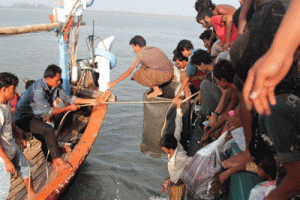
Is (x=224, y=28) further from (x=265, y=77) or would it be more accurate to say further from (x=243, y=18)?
(x=265, y=77)

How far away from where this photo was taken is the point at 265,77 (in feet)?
2.91

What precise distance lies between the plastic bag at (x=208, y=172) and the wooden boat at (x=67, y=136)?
185 centimetres

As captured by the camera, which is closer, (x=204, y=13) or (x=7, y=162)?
(x=7, y=162)

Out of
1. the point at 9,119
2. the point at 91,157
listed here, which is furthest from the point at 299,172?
the point at 91,157

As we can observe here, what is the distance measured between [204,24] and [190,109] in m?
1.76

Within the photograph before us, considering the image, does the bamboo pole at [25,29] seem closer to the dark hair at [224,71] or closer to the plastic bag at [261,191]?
the dark hair at [224,71]

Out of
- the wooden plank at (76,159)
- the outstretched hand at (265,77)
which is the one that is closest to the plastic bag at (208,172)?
the outstretched hand at (265,77)

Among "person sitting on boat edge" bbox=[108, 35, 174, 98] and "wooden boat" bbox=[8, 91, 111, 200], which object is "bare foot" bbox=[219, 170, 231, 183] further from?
"person sitting on boat edge" bbox=[108, 35, 174, 98]

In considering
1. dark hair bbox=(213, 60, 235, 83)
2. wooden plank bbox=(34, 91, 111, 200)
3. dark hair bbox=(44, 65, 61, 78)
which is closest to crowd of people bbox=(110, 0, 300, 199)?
dark hair bbox=(213, 60, 235, 83)

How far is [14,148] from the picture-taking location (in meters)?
3.01

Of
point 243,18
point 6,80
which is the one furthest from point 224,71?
point 6,80

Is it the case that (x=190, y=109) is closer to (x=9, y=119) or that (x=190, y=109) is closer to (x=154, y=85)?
(x=154, y=85)

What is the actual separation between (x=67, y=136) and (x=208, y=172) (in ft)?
11.1

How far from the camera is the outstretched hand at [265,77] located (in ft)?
2.88
